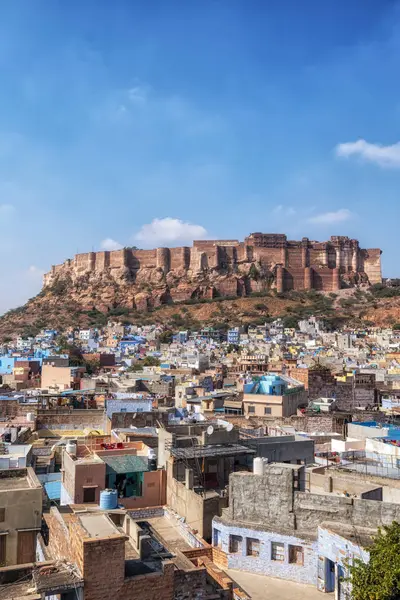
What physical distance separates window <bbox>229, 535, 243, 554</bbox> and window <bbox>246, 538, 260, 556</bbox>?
0.38 feet

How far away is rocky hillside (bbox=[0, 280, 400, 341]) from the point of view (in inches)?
2793

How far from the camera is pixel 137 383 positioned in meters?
26.9

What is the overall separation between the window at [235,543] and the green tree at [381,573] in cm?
246

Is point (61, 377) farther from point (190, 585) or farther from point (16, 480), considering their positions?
point (190, 585)

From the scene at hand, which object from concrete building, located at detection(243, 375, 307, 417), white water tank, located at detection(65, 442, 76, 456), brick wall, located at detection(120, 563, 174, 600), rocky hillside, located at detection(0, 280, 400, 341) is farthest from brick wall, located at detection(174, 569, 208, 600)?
rocky hillside, located at detection(0, 280, 400, 341)

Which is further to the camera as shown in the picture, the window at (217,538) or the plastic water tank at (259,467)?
the plastic water tank at (259,467)

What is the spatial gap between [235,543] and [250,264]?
7358 cm

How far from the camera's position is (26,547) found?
300 inches

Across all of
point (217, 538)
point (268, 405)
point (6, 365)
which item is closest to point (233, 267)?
point (6, 365)

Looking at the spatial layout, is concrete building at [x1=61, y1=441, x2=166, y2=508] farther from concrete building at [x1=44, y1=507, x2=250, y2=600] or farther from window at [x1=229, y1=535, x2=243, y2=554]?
concrete building at [x1=44, y1=507, x2=250, y2=600]

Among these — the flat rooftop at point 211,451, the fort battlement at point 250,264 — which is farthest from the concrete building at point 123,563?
the fort battlement at point 250,264

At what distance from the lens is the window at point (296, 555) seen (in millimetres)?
8469

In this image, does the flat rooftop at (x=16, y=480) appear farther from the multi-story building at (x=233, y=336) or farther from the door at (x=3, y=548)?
the multi-story building at (x=233, y=336)

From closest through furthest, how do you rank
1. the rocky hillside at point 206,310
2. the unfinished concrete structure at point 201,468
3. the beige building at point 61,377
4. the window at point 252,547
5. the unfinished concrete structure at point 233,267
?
the window at point 252,547 < the unfinished concrete structure at point 201,468 < the beige building at point 61,377 < the rocky hillside at point 206,310 < the unfinished concrete structure at point 233,267
